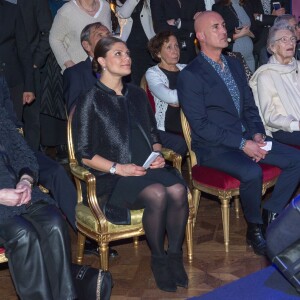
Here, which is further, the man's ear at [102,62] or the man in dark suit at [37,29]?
the man in dark suit at [37,29]

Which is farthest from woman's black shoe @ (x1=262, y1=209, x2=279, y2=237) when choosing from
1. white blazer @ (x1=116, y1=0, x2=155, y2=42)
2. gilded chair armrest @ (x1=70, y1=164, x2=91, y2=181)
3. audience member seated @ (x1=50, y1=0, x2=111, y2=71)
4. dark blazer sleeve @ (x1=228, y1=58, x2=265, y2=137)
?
white blazer @ (x1=116, y1=0, x2=155, y2=42)

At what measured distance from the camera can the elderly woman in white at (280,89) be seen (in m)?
Answer: 4.41

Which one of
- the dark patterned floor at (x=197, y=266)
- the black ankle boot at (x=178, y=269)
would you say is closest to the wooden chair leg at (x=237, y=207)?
the dark patterned floor at (x=197, y=266)

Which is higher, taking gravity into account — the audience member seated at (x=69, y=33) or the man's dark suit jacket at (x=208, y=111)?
the audience member seated at (x=69, y=33)

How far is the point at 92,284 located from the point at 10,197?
22.1 inches

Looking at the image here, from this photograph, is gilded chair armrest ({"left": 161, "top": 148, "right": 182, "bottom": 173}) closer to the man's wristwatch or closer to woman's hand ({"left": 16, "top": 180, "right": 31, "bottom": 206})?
the man's wristwatch

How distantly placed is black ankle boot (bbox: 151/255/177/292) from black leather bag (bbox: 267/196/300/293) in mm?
1458

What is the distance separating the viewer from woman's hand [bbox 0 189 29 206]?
3123 mm

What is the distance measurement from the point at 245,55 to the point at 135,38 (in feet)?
3.41

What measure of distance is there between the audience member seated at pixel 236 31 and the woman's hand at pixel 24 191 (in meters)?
2.97

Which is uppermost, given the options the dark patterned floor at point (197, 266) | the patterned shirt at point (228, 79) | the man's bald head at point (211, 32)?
the man's bald head at point (211, 32)

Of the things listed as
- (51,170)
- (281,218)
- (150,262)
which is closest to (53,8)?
(51,170)

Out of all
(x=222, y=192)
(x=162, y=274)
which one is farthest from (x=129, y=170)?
(x=222, y=192)

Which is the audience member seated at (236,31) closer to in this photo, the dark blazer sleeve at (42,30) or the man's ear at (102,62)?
the dark blazer sleeve at (42,30)
